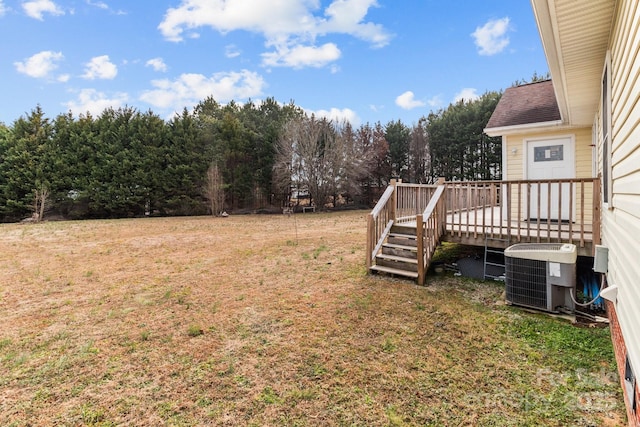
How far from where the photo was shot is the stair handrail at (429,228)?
4.96m

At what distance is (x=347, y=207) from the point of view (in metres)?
23.4

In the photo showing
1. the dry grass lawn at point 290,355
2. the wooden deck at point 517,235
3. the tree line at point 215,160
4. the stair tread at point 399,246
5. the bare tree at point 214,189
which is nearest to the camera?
the dry grass lawn at point 290,355

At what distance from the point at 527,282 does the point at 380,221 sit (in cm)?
246

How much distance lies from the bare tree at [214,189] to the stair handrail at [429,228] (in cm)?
1552

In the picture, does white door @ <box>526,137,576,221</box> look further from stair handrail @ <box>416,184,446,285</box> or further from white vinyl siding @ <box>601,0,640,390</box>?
white vinyl siding @ <box>601,0,640,390</box>

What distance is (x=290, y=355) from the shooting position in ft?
9.91

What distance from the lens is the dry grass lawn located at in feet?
7.36

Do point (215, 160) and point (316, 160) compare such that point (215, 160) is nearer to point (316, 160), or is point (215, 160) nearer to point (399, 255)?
point (316, 160)

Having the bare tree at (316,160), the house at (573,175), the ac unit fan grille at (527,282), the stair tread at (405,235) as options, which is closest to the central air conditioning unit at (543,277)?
the ac unit fan grille at (527,282)

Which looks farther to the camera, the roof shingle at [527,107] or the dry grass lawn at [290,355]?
the roof shingle at [527,107]

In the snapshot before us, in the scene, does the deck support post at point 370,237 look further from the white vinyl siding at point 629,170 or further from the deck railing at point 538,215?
the white vinyl siding at point 629,170

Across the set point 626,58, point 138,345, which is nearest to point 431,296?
point 626,58

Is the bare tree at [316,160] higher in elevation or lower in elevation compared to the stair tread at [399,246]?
higher

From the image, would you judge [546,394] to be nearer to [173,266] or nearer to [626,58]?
[626,58]
